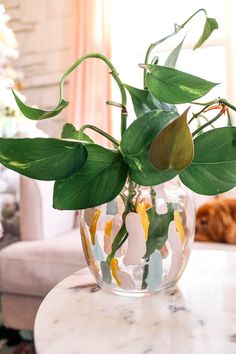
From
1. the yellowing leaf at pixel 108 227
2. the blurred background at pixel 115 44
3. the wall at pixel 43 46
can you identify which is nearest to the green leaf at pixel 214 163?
the yellowing leaf at pixel 108 227

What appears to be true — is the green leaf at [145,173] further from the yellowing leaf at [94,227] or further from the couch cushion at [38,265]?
the couch cushion at [38,265]

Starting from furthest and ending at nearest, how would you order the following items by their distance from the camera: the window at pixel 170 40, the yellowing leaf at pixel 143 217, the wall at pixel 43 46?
the wall at pixel 43 46, the window at pixel 170 40, the yellowing leaf at pixel 143 217

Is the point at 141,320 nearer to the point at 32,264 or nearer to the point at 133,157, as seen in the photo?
the point at 133,157

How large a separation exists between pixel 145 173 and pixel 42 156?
116 mm

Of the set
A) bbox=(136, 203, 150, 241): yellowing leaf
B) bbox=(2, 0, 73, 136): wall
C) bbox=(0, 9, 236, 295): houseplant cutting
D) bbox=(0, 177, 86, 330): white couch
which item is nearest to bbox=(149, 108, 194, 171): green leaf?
bbox=(0, 9, 236, 295): houseplant cutting

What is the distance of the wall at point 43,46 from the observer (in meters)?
2.53

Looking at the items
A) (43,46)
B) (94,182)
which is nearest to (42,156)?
(94,182)

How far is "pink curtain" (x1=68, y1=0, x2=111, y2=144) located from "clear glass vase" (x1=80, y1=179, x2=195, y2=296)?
1873 millimetres

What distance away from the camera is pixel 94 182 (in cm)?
42

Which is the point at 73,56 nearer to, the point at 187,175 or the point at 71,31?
the point at 71,31

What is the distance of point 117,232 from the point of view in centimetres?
47

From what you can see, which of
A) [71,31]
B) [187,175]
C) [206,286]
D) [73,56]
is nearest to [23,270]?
[206,286]

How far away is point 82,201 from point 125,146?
0.26 ft

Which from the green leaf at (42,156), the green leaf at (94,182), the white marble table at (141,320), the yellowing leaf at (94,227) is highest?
the green leaf at (42,156)
